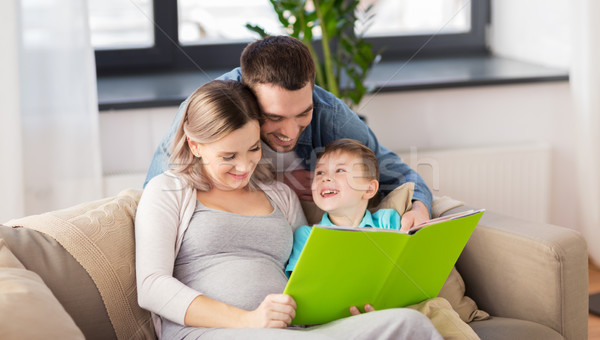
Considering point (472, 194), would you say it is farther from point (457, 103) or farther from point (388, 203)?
point (388, 203)

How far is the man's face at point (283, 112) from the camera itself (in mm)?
1662

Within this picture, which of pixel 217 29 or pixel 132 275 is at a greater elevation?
pixel 217 29

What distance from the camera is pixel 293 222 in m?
1.80

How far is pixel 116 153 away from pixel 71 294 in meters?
1.17

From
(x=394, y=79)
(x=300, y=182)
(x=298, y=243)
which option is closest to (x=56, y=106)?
(x=300, y=182)

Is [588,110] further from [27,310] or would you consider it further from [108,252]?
[27,310]

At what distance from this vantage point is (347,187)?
178 cm

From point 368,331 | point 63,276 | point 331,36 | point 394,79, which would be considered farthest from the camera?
point 394,79

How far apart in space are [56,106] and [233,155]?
1.12 m

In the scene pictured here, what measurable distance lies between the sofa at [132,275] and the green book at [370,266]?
0.18m

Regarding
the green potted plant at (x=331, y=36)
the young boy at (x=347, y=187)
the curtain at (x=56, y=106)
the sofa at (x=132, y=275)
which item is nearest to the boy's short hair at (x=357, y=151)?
the young boy at (x=347, y=187)

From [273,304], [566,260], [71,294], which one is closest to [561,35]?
[566,260]

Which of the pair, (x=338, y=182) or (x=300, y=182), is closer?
(x=338, y=182)

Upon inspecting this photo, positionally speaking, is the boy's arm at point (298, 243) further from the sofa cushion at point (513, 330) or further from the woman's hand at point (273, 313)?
the sofa cushion at point (513, 330)
